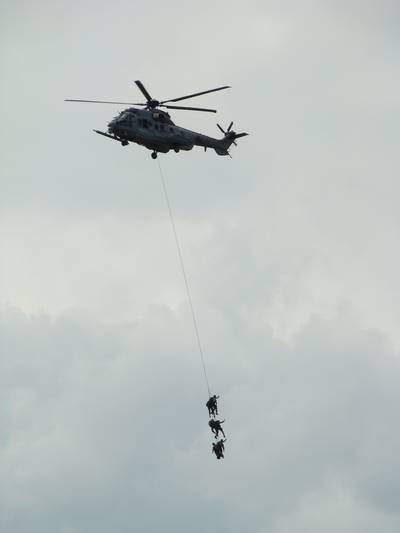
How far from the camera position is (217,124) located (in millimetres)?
110750

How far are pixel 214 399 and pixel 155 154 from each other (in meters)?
19.2

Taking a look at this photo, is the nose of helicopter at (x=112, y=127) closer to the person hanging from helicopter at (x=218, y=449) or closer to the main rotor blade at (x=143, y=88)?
the main rotor blade at (x=143, y=88)

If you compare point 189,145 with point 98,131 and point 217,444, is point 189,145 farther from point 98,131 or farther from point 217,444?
point 217,444

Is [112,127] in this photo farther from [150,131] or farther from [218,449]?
[218,449]

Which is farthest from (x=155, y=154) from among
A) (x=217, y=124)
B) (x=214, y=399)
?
(x=214, y=399)

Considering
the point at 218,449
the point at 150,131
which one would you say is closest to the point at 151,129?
the point at 150,131

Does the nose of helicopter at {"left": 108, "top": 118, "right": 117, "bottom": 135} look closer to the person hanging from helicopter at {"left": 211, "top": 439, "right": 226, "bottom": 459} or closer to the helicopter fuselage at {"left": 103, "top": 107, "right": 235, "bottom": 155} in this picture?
the helicopter fuselage at {"left": 103, "top": 107, "right": 235, "bottom": 155}

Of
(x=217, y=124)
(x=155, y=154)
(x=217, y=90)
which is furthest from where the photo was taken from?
(x=217, y=124)

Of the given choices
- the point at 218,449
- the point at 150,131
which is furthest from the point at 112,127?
the point at 218,449

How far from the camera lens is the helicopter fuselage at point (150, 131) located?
322 feet

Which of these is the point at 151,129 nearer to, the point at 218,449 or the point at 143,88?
the point at 143,88

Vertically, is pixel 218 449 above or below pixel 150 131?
below

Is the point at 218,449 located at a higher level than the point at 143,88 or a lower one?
lower

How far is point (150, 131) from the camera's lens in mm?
99562
